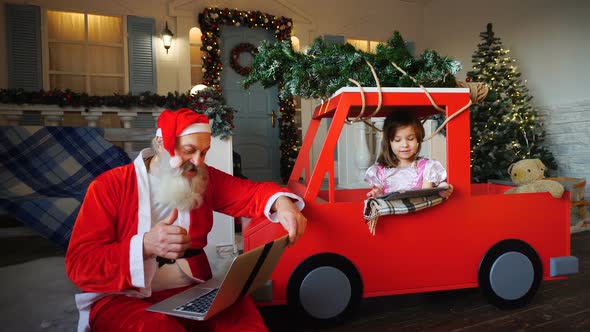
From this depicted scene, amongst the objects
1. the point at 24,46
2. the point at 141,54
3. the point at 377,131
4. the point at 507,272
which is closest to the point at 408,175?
the point at 507,272

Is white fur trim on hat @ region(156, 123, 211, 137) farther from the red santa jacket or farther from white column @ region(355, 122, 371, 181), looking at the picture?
white column @ region(355, 122, 371, 181)

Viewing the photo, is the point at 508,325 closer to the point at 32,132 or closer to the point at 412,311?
the point at 412,311

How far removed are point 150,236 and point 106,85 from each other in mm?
5551

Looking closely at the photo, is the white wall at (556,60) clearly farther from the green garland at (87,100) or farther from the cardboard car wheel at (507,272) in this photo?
the green garland at (87,100)

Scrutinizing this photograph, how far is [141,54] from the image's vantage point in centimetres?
568

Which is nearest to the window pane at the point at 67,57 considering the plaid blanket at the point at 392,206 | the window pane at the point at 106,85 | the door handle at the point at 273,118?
the window pane at the point at 106,85

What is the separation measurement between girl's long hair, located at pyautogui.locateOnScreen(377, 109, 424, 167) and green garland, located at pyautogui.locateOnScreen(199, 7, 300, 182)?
374 centimetres

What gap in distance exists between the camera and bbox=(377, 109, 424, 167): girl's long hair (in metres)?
1.82

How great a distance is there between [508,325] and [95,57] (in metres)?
6.09

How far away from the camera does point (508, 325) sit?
155 cm

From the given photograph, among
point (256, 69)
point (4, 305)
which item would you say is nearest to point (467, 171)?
point (256, 69)

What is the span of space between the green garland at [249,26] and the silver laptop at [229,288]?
459 centimetres

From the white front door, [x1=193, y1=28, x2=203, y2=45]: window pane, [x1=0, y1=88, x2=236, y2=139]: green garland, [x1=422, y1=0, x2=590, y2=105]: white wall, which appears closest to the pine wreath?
the white front door

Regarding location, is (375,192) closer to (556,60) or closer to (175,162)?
(175,162)
